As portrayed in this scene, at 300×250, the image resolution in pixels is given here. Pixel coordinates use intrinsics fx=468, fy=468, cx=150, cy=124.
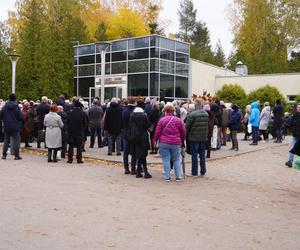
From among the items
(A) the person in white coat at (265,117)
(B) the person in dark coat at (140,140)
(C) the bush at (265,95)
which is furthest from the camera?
(C) the bush at (265,95)

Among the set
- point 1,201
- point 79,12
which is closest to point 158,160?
point 1,201

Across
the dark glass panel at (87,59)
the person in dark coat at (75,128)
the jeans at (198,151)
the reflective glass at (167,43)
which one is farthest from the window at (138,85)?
the jeans at (198,151)

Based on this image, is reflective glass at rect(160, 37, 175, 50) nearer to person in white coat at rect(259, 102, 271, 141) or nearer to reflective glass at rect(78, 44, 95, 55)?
reflective glass at rect(78, 44, 95, 55)

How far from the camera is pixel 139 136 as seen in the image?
37.6ft

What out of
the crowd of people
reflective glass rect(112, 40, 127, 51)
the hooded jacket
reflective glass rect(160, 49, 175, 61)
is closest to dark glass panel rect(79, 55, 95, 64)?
reflective glass rect(112, 40, 127, 51)

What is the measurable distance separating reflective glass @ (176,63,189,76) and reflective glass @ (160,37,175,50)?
1516mm

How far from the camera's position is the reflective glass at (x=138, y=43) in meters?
34.0

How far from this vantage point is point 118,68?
35875 millimetres

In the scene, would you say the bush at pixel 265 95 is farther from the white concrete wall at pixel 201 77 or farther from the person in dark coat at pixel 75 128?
the person in dark coat at pixel 75 128

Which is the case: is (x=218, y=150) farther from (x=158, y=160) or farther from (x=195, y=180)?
(x=195, y=180)

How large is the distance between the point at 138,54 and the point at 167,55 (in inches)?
85.3

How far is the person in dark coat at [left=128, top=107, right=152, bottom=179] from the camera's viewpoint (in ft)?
37.4

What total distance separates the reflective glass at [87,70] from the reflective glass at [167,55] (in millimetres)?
6501

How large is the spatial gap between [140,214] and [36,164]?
6749mm
